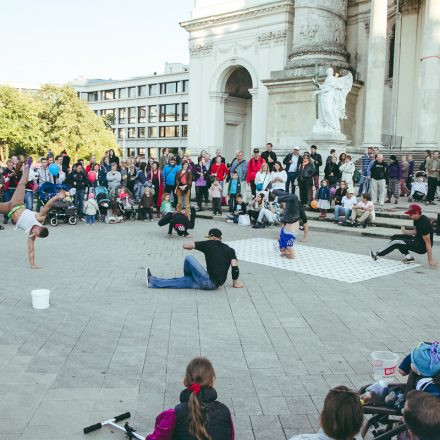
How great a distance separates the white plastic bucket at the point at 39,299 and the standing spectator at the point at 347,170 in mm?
13083

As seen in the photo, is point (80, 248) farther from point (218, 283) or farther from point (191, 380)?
point (191, 380)

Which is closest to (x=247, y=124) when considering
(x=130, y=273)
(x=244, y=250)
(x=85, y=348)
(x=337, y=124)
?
(x=337, y=124)

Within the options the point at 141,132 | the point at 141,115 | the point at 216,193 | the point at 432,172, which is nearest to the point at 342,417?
the point at 216,193

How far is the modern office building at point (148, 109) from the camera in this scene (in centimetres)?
7819

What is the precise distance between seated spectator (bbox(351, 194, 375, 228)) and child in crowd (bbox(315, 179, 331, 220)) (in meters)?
1.55

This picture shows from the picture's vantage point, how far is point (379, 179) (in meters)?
18.3

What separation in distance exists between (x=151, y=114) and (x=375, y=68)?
61759mm

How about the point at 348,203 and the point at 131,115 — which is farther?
the point at 131,115

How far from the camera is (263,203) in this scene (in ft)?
57.5

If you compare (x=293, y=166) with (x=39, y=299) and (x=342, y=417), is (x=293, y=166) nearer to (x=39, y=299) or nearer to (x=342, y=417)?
(x=39, y=299)

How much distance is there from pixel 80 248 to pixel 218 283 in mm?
5107

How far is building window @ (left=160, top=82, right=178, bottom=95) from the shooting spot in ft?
260

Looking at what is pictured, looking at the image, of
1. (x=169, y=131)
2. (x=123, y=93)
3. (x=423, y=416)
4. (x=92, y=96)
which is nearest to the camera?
(x=423, y=416)

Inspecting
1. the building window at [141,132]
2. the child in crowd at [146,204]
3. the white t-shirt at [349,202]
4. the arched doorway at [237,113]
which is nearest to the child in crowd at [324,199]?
the white t-shirt at [349,202]
